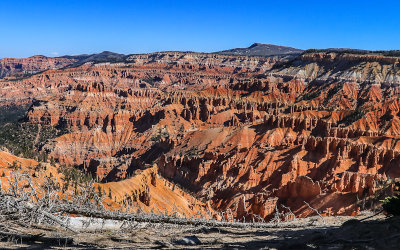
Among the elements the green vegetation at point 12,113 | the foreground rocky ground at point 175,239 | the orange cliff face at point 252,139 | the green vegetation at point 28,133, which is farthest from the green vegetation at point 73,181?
the green vegetation at point 12,113

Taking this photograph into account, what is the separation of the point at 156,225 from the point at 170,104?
11271cm

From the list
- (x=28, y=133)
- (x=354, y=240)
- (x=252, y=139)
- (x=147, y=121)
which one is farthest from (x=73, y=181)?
(x=28, y=133)

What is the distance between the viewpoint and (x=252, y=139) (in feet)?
240

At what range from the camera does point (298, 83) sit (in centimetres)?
14012

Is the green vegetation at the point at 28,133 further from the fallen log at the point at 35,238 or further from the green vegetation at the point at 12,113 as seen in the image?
the fallen log at the point at 35,238

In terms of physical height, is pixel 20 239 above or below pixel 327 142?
above

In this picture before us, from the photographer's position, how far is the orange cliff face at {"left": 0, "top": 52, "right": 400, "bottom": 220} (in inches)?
1646

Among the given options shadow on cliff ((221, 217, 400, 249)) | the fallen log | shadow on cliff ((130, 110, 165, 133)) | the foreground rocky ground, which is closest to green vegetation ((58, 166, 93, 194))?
the foreground rocky ground

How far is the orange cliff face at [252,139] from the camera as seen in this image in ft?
137

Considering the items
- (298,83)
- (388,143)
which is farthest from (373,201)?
(298,83)

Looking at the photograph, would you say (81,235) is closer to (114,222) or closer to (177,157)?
(114,222)

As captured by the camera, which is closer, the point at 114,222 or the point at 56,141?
the point at 114,222

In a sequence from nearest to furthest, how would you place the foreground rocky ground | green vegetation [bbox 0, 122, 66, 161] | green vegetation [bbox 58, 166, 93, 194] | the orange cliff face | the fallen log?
the fallen log < the foreground rocky ground < green vegetation [bbox 58, 166, 93, 194] < the orange cliff face < green vegetation [bbox 0, 122, 66, 161]

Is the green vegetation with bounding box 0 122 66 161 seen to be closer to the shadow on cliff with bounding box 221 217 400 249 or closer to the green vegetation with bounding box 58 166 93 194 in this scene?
the green vegetation with bounding box 58 166 93 194
